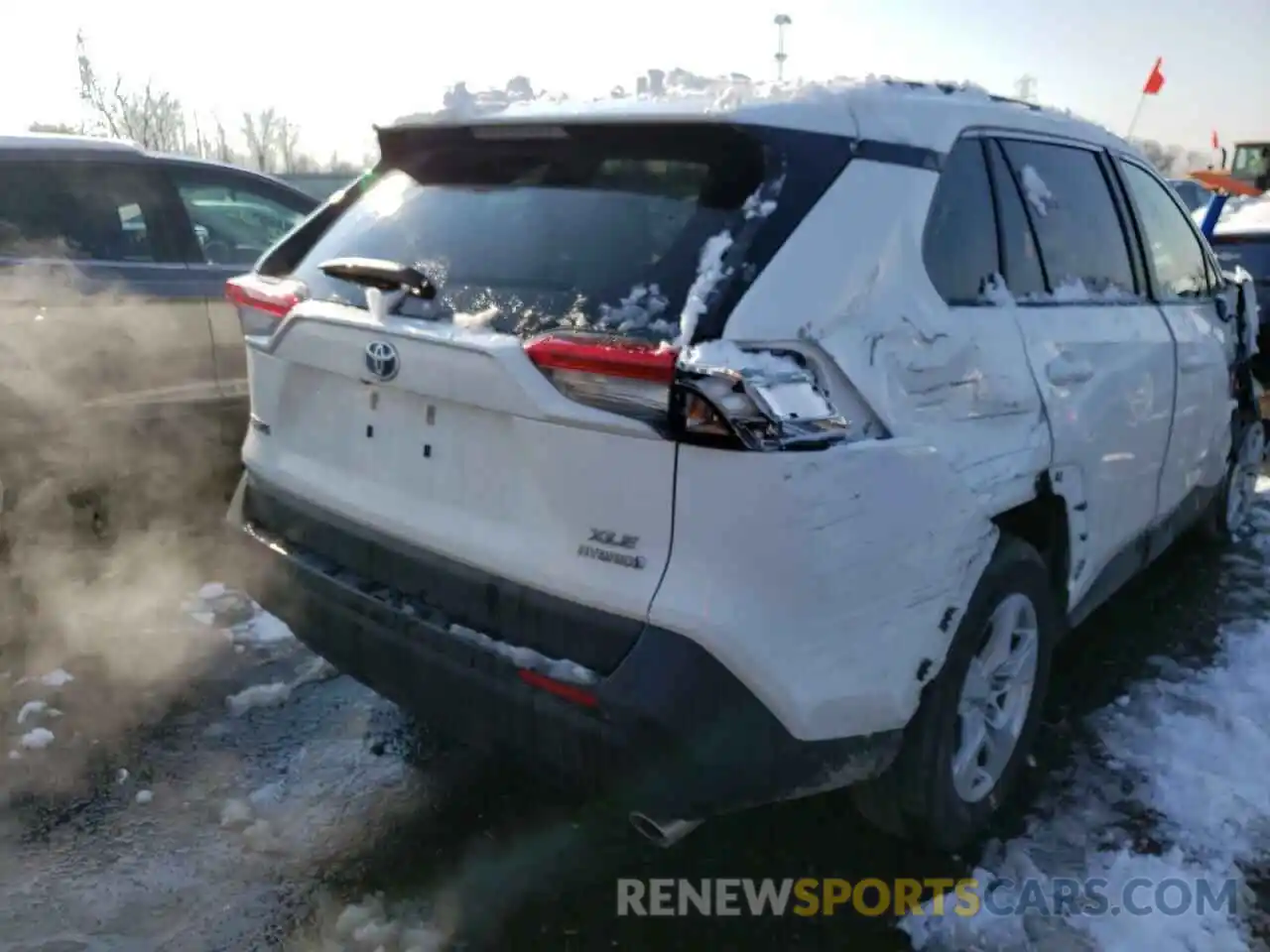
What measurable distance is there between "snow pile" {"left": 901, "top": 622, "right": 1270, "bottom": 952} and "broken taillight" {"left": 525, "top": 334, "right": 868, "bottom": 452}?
4.45 feet

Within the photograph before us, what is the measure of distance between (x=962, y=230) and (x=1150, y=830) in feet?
5.67

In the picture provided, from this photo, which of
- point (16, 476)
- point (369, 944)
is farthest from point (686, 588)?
point (16, 476)

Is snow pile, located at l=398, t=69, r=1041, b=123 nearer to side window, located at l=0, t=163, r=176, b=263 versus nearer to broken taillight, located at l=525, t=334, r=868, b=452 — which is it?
broken taillight, located at l=525, t=334, r=868, b=452

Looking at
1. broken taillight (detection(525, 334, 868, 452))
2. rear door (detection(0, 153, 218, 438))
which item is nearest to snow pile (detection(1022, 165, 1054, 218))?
broken taillight (detection(525, 334, 868, 452))

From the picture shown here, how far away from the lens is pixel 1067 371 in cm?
294

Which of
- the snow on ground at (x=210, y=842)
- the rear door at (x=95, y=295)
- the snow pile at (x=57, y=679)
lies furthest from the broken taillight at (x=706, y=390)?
the rear door at (x=95, y=295)

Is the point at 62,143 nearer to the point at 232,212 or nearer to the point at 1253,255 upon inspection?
the point at 232,212

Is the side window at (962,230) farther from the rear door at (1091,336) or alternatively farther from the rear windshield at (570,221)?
the rear windshield at (570,221)

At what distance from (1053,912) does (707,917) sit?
0.86m

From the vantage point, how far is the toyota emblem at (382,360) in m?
2.42

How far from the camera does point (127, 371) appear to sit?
4.80 m

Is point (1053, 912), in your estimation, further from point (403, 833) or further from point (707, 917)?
point (403, 833)

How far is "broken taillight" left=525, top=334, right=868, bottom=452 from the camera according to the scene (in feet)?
6.46

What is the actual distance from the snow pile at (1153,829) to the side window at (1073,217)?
56.5 inches
